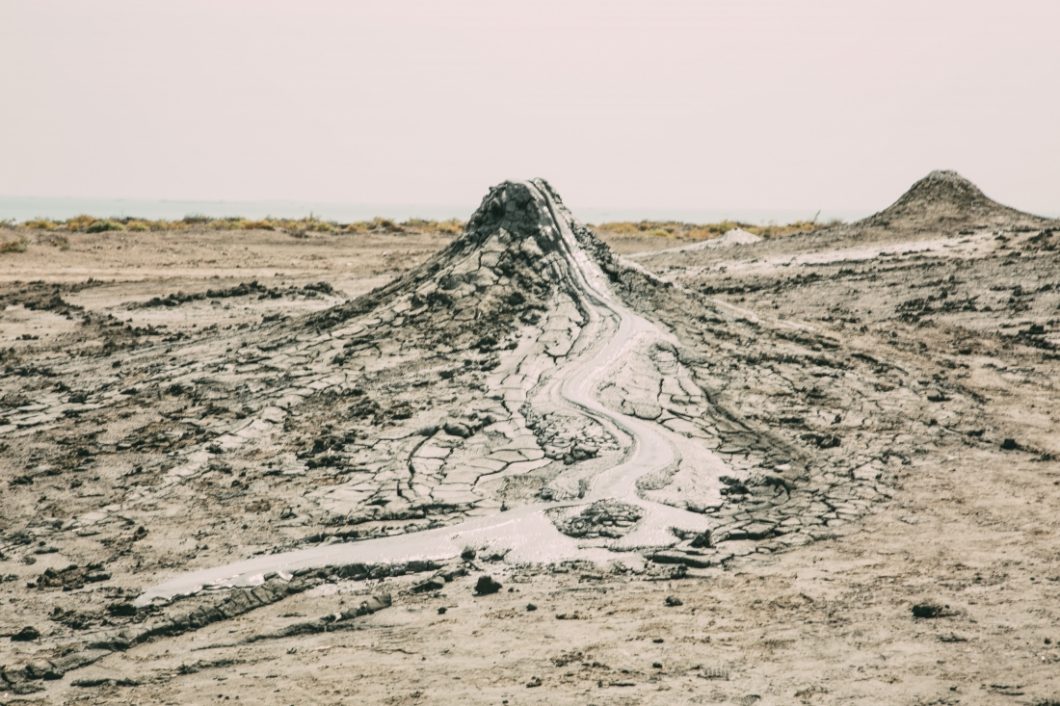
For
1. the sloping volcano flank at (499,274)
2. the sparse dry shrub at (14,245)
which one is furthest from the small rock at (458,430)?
the sparse dry shrub at (14,245)

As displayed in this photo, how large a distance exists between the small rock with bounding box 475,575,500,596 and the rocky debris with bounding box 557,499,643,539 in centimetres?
71

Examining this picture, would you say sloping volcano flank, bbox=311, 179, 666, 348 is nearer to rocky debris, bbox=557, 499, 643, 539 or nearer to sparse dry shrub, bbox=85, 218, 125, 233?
rocky debris, bbox=557, 499, 643, 539

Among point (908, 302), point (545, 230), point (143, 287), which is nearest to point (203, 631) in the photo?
point (545, 230)

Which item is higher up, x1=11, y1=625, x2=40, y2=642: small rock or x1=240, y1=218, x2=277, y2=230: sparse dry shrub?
x1=240, y1=218, x2=277, y2=230: sparse dry shrub

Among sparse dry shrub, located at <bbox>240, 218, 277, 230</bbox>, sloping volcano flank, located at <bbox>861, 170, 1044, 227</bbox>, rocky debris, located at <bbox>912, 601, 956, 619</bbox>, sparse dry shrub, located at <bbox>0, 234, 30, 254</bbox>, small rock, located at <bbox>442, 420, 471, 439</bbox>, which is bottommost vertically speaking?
rocky debris, located at <bbox>912, 601, 956, 619</bbox>

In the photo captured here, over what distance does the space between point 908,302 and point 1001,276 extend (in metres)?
1.45

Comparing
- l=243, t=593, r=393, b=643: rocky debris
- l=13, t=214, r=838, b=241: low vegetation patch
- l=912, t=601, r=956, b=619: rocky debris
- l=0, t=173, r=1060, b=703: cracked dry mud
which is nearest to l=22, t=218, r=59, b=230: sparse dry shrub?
l=13, t=214, r=838, b=241: low vegetation patch

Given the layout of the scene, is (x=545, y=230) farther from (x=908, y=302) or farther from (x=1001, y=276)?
(x=1001, y=276)

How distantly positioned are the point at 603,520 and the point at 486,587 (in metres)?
0.94

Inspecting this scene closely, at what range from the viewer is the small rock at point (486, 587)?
194 inches

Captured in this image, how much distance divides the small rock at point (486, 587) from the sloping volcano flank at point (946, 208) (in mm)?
14678

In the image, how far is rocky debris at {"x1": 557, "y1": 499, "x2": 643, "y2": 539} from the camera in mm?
5555

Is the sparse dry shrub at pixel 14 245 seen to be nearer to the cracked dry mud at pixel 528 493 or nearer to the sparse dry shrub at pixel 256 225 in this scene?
the sparse dry shrub at pixel 256 225

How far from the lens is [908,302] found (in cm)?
1300
